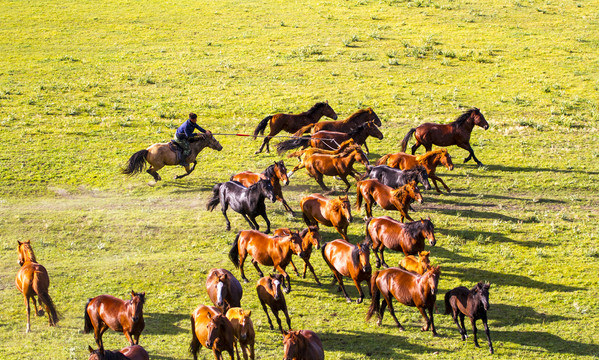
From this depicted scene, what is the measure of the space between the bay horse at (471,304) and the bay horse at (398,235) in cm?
161

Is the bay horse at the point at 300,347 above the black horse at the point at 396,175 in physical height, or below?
below

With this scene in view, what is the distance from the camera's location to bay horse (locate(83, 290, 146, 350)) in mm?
11711

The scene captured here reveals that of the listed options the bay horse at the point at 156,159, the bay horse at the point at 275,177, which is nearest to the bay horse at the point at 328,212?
the bay horse at the point at 275,177

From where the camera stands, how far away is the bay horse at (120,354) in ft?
33.7

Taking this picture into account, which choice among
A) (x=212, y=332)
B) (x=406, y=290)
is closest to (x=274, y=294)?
(x=212, y=332)

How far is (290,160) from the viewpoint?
Result: 2497cm

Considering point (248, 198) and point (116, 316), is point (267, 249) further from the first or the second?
point (116, 316)

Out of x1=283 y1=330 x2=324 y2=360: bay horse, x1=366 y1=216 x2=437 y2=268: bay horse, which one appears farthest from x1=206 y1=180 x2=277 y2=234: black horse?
x1=283 y1=330 x2=324 y2=360: bay horse

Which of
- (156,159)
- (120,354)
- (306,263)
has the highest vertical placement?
(156,159)

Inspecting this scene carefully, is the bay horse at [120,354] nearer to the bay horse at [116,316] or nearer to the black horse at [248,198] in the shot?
the bay horse at [116,316]

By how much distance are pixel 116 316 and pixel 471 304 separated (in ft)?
22.4

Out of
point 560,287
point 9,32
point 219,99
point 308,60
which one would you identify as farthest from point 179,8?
point 560,287

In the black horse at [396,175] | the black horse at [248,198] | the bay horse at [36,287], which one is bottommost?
the bay horse at [36,287]

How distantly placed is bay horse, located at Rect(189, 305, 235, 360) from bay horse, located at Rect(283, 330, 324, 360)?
109cm
